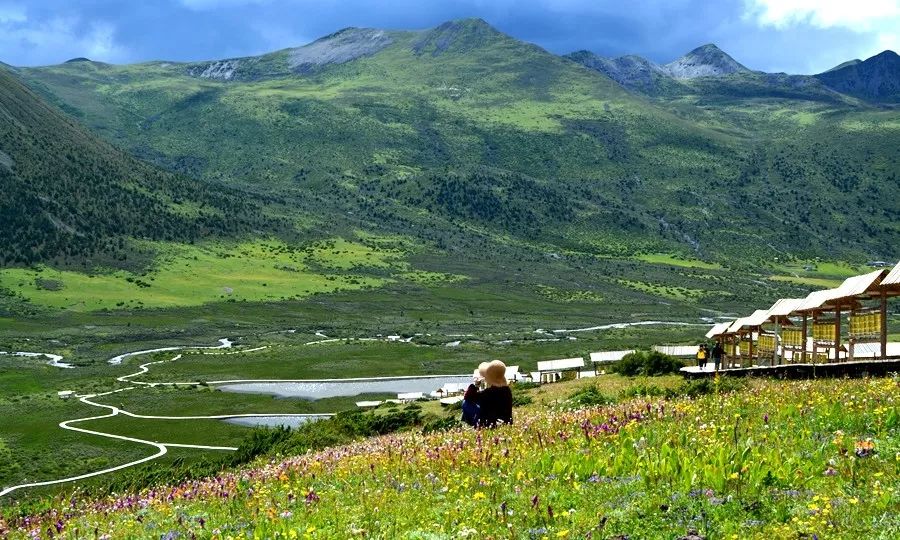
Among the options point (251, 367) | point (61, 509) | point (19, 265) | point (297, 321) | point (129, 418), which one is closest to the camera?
point (61, 509)

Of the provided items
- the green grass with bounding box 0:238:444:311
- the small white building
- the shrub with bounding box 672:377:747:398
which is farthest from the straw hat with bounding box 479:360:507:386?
the green grass with bounding box 0:238:444:311

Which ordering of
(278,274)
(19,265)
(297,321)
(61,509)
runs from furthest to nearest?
(278,274)
(19,265)
(297,321)
(61,509)

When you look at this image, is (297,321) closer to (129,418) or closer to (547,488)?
(129,418)

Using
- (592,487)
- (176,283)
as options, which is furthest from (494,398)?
(176,283)

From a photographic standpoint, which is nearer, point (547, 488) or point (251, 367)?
point (547, 488)

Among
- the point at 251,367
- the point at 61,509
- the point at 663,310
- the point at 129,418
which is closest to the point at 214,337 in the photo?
the point at 251,367

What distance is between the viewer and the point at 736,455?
871 centimetres

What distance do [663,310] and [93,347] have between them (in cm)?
10707

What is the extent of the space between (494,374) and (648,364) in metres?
20.8

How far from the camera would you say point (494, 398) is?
615 inches

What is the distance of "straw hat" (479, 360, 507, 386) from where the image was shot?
1539cm

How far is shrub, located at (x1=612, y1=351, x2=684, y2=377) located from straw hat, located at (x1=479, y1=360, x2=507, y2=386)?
63.9 ft

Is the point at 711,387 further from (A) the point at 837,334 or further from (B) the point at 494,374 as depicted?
(B) the point at 494,374

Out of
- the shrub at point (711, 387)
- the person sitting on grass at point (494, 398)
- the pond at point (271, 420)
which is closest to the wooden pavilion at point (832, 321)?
the shrub at point (711, 387)
